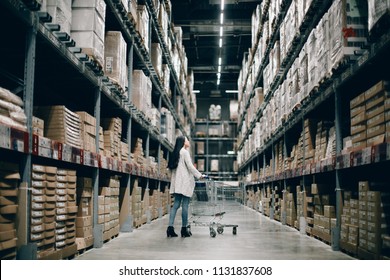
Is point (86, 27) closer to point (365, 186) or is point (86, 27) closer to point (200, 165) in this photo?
point (365, 186)

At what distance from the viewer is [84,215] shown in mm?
5035

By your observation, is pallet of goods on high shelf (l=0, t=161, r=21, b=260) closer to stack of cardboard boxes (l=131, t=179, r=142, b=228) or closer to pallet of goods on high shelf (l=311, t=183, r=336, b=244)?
pallet of goods on high shelf (l=311, t=183, r=336, b=244)

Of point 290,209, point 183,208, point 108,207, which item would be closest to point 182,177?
point 183,208

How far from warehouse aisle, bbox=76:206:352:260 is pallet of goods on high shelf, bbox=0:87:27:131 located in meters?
1.79

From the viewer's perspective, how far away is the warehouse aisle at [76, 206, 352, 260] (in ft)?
15.4

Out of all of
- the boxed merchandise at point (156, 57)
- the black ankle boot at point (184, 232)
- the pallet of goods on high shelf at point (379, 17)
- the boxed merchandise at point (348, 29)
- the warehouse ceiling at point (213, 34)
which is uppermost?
the warehouse ceiling at point (213, 34)

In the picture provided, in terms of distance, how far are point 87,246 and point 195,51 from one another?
52.1 ft

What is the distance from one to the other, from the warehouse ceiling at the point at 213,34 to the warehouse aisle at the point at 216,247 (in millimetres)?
9599

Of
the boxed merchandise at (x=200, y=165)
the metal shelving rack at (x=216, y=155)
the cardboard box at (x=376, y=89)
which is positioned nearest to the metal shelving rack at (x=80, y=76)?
the cardboard box at (x=376, y=89)

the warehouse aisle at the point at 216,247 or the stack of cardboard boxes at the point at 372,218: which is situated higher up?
the stack of cardboard boxes at the point at 372,218

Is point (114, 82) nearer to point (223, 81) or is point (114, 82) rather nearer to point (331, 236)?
point (331, 236)

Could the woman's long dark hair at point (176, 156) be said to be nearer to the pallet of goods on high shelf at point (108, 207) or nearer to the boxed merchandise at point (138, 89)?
the pallet of goods on high shelf at point (108, 207)

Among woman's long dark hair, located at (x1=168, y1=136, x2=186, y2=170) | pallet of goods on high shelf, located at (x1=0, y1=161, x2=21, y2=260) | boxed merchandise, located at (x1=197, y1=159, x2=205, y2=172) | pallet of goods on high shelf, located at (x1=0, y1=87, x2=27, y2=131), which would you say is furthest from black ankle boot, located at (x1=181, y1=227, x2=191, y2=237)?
boxed merchandise, located at (x1=197, y1=159, x2=205, y2=172)

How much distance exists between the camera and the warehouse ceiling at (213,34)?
1573 cm
